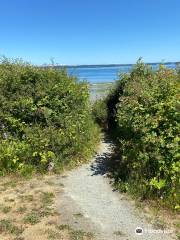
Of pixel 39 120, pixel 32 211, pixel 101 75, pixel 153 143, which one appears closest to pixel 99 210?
pixel 32 211

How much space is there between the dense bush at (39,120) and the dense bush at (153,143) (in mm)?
1576

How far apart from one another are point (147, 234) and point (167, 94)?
10.0ft

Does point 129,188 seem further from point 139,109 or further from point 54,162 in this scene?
point 54,162

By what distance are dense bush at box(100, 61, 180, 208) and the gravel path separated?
444 millimetres

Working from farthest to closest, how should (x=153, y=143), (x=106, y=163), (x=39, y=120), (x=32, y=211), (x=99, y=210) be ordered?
(x=39, y=120), (x=106, y=163), (x=153, y=143), (x=99, y=210), (x=32, y=211)

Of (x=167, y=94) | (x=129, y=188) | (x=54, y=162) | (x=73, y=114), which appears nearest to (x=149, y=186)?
(x=129, y=188)

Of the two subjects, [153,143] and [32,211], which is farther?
[153,143]

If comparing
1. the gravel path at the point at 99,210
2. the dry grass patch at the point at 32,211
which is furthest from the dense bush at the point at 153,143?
the dry grass patch at the point at 32,211

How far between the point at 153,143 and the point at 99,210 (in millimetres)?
1534

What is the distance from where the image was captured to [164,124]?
684 cm

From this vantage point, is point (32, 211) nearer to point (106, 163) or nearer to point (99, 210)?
point (99, 210)

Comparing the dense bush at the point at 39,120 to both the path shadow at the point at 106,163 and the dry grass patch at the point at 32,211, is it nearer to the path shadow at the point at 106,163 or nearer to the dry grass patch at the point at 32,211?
the path shadow at the point at 106,163

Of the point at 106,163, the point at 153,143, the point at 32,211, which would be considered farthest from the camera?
the point at 106,163

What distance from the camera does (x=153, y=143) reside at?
21.8 feet
